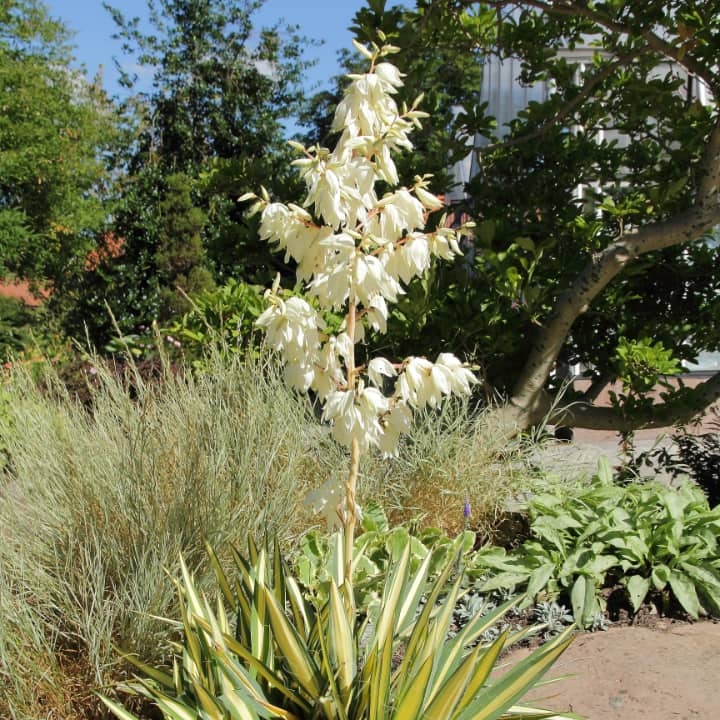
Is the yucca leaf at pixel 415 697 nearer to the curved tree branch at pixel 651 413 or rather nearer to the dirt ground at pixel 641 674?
the dirt ground at pixel 641 674

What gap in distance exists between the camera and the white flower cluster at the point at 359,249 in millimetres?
2039

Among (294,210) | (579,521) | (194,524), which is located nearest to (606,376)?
(579,521)

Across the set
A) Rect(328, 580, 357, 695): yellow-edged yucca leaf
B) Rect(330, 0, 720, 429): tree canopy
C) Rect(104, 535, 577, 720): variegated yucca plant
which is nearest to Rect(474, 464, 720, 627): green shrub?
Rect(330, 0, 720, 429): tree canopy

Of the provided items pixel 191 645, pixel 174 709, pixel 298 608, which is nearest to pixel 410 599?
pixel 298 608

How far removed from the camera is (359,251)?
2023 millimetres

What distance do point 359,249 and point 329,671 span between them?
1.11 meters

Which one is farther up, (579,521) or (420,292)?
(420,292)

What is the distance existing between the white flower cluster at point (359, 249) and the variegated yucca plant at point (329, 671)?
0.51m

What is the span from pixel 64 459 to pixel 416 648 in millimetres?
1801

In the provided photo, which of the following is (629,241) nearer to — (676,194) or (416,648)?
(676,194)

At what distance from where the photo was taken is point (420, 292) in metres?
4.61

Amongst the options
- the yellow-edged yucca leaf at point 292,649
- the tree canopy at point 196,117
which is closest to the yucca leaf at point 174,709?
the yellow-edged yucca leaf at point 292,649

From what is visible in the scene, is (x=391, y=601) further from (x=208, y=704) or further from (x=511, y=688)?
(x=208, y=704)

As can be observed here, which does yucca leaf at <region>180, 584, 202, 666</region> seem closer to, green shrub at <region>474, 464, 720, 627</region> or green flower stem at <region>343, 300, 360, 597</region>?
green flower stem at <region>343, 300, 360, 597</region>
